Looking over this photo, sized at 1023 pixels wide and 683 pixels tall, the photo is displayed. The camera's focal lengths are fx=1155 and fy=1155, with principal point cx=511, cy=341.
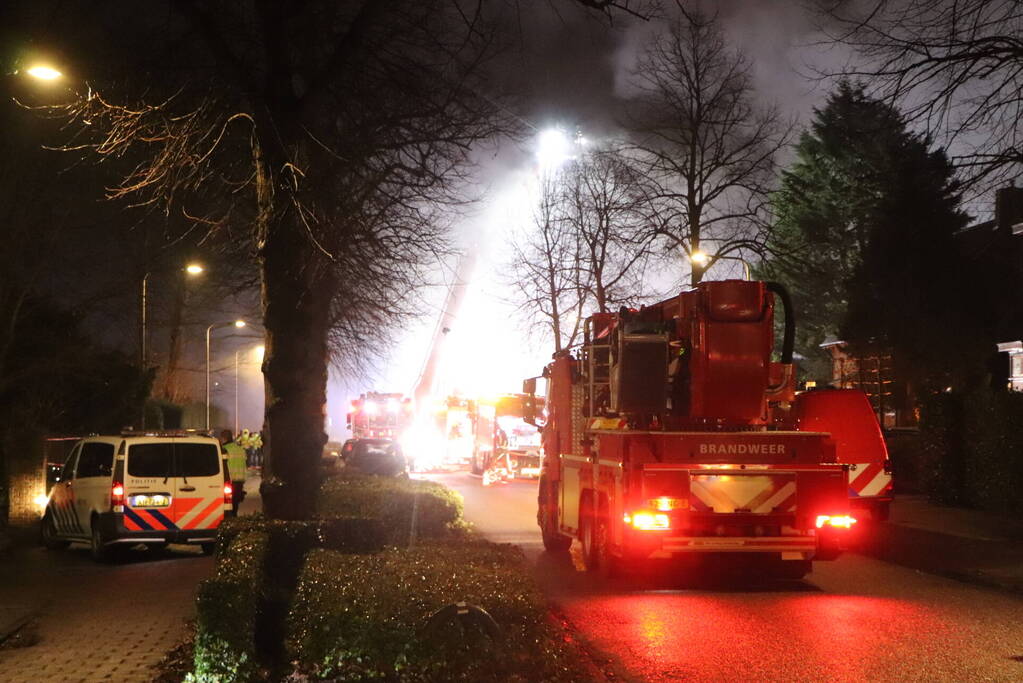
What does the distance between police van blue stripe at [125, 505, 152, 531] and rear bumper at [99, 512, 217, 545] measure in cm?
6

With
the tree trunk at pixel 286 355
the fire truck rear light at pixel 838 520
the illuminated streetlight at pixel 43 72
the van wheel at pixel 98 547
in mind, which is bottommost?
the van wheel at pixel 98 547

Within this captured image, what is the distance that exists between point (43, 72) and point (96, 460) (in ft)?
26.0

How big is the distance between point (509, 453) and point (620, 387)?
80.2 ft

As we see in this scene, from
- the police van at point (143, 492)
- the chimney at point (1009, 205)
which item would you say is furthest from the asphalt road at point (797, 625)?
the police van at point (143, 492)

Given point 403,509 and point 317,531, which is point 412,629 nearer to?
point 317,531

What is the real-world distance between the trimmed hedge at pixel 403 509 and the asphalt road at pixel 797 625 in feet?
5.88

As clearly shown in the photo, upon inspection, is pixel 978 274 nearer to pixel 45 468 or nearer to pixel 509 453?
pixel 509 453

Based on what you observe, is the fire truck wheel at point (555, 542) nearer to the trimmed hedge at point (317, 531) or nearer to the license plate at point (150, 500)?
the trimmed hedge at point (317, 531)

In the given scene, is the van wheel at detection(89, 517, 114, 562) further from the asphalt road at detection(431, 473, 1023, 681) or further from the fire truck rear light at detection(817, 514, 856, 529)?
the fire truck rear light at detection(817, 514, 856, 529)

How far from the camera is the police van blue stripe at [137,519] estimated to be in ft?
58.6

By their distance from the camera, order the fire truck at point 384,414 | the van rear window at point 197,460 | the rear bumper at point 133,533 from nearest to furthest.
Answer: the rear bumper at point 133,533 < the van rear window at point 197,460 < the fire truck at point 384,414

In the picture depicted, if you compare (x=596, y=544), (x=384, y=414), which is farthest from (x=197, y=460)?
(x=384, y=414)

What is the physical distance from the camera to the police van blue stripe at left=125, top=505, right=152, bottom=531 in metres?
17.9

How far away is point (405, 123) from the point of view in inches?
599
